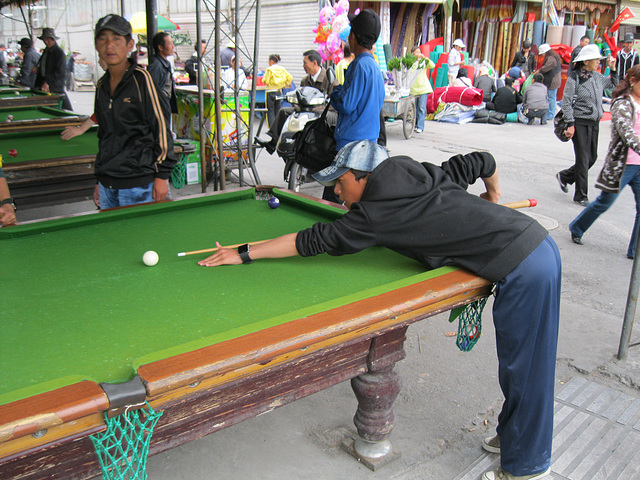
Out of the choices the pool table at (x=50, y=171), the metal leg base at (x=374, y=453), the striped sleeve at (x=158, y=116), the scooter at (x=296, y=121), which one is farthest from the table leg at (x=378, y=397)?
the scooter at (x=296, y=121)

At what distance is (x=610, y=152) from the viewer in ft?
14.4

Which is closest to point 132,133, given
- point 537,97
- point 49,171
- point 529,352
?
point 49,171

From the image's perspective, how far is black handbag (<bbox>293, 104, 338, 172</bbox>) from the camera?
4.48 meters

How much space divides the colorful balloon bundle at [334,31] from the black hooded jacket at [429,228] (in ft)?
22.8

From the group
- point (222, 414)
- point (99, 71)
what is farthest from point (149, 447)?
point (99, 71)

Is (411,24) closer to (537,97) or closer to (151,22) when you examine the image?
(537,97)

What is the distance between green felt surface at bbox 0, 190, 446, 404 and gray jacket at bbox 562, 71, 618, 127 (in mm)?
4086

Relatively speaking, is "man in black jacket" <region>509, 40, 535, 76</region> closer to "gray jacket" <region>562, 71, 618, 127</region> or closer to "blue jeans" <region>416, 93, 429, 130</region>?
"blue jeans" <region>416, 93, 429, 130</region>

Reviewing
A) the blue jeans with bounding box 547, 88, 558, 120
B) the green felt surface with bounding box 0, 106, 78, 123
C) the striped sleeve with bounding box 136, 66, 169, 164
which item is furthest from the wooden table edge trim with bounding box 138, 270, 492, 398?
the blue jeans with bounding box 547, 88, 558, 120

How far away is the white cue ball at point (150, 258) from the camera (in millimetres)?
2158

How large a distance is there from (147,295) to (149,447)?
543 mm

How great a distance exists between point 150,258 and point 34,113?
517 centimetres

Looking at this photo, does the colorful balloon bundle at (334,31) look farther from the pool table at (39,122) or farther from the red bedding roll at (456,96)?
the red bedding roll at (456,96)

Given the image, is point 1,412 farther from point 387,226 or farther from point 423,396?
point 423,396
